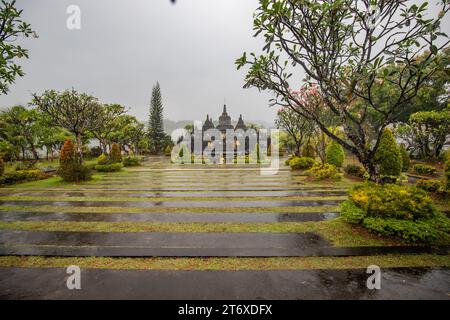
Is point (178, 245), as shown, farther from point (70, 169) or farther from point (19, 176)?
point (19, 176)

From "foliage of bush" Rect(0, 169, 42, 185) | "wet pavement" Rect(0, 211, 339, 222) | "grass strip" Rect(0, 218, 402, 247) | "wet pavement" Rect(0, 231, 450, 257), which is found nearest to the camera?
"wet pavement" Rect(0, 231, 450, 257)

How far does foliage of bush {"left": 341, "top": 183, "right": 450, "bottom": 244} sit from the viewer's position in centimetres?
529

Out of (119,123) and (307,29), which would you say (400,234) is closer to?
(307,29)

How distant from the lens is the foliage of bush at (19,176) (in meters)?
14.1

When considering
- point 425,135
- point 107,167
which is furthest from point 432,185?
point 107,167

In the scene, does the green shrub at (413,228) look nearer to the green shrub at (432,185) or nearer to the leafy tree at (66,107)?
the green shrub at (432,185)

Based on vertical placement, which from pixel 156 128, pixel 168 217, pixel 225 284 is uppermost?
pixel 156 128

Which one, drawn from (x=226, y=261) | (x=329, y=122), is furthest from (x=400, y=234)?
(x=329, y=122)

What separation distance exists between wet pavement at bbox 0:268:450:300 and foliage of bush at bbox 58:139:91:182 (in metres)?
12.1

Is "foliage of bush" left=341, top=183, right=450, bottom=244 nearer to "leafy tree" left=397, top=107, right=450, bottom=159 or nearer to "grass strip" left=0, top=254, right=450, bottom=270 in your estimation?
"grass strip" left=0, top=254, right=450, bottom=270

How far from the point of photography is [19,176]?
14758 mm

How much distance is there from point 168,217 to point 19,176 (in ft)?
45.7

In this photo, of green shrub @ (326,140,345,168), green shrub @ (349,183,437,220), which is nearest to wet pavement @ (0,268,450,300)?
green shrub @ (349,183,437,220)
